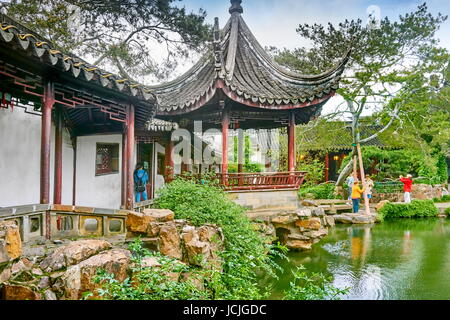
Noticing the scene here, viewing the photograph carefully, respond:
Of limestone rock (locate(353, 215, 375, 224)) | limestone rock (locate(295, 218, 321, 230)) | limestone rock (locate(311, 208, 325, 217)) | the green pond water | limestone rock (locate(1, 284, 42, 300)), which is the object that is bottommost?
the green pond water

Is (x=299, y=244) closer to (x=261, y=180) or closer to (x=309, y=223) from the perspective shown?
(x=309, y=223)

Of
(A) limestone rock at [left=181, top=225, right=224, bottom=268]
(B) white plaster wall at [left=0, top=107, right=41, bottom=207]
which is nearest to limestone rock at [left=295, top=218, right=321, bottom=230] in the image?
(A) limestone rock at [left=181, top=225, right=224, bottom=268]

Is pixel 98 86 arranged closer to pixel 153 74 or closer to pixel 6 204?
pixel 6 204

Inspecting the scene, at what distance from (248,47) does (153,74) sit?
3452 millimetres

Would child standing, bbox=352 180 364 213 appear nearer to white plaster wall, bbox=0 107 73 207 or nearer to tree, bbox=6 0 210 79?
tree, bbox=6 0 210 79

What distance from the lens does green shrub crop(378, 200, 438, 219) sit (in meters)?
12.7

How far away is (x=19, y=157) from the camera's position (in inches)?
199

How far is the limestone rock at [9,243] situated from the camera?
2123mm

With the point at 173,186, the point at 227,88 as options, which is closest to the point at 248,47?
the point at 227,88

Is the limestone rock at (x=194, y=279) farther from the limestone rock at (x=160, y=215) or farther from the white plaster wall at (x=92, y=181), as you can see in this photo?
the white plaster wall at (x=92, y=181)

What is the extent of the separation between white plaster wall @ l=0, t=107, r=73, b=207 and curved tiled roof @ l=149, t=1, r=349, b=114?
282 centimetres

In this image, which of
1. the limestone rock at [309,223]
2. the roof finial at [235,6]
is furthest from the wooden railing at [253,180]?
the roof finial at [235,6]

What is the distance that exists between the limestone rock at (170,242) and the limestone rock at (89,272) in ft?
2.56

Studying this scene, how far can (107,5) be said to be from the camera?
28.2 ft
